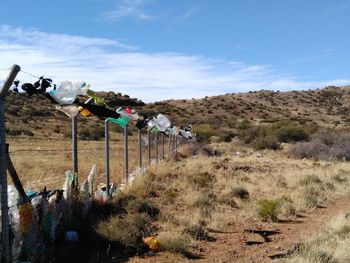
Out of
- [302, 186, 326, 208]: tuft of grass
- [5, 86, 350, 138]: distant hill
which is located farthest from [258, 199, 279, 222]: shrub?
[5, 86, 350, 138]: distant hill

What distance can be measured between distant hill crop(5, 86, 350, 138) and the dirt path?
3043 cm

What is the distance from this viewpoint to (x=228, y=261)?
8539 mm

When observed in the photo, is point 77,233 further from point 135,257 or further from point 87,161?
point 87,161

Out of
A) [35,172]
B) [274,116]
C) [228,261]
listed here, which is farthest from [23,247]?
[274,116]

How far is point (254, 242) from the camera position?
9.92 meters

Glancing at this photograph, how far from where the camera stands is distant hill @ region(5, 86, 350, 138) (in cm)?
5159

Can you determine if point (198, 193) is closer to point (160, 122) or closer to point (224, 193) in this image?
point (224, 193)

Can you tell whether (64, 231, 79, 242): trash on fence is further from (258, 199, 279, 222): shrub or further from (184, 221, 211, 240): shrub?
(258, 199, 279, 222): shrub

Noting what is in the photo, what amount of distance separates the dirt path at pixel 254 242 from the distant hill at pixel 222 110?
1198 inches

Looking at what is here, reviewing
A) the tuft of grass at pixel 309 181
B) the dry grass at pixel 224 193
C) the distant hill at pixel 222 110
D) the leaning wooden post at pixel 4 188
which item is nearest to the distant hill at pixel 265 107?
the distant hill at pixel 222 110

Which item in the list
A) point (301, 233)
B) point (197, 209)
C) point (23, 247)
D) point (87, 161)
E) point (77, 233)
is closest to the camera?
point (23, 247)

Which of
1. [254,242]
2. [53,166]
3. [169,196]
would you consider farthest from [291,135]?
[254,242]

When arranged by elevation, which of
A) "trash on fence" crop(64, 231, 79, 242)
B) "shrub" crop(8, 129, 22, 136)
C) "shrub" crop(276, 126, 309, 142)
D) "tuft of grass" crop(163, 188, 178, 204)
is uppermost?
"shrub" crop(8, 129, 22, 136)

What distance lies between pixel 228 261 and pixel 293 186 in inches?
373
